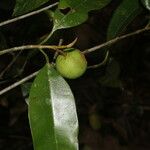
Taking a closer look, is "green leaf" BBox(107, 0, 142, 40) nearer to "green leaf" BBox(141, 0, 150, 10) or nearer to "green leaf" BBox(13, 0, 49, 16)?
"green leaf" BBox(141, 0, 150, 10)

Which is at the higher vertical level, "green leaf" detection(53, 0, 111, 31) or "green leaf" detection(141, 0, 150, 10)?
"green leaf" detection(53, 0, 111, 31)

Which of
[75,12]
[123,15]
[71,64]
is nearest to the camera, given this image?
[71,64]

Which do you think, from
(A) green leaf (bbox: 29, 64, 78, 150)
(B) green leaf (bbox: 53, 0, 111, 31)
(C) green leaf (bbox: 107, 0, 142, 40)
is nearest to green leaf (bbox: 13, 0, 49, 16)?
(B) green leaf (bbox: 53, 0, 111, 31)

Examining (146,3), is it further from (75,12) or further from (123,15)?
(75,12)

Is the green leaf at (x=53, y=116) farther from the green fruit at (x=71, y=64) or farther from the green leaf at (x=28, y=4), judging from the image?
the green leaf at (x=28, y=4)

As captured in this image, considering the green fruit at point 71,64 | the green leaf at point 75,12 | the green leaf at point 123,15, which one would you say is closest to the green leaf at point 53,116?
the green fruit at point 71,64

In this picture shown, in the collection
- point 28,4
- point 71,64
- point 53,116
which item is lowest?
point 53,116

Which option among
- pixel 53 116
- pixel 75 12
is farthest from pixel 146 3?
pixel 53 116
